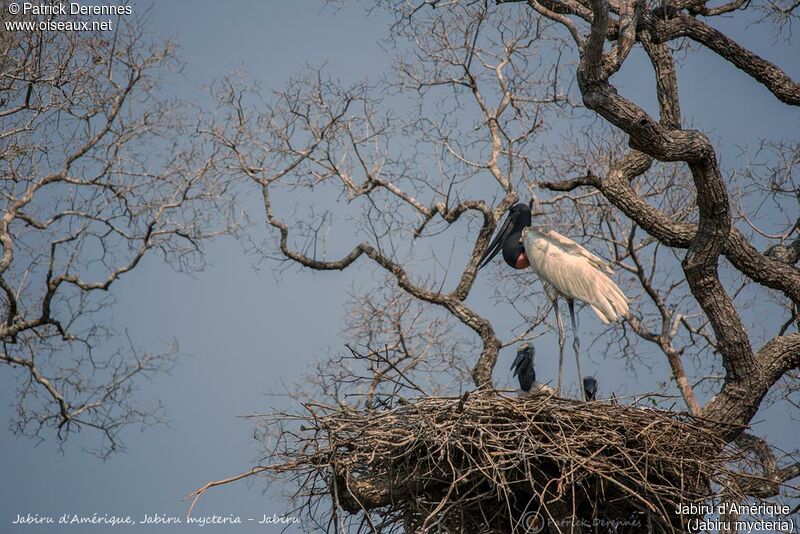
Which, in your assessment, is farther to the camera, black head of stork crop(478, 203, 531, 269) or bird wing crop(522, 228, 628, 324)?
black head of stork crop(478, 203, 531, 269)

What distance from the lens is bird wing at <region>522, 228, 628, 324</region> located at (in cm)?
1061

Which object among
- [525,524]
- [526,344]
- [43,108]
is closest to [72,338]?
[43,108]

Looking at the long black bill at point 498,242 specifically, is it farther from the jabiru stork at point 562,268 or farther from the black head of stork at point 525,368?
the black head of stork at point 525,368

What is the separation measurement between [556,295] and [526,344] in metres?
0.77

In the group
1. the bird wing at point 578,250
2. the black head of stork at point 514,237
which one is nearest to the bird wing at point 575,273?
the bird wing at point 578,250

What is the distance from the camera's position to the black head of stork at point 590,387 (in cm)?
1052

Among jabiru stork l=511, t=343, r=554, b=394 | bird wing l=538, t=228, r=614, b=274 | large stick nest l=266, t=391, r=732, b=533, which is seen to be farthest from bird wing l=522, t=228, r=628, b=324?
large stick nest l=266, t=391, r=732, b=533

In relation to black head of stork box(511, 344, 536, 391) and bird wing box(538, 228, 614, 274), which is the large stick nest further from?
bird wing box(538, 228, 614, 274)

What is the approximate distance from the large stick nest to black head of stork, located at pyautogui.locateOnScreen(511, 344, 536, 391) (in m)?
1.24

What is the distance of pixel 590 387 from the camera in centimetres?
1069

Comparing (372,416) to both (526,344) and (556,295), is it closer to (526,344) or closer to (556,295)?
(526,344)

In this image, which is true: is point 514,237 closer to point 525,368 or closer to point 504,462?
point 525,368

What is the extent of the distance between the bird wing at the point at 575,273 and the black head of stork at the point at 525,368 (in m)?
0.73

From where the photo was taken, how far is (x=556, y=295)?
11328 millimetres
